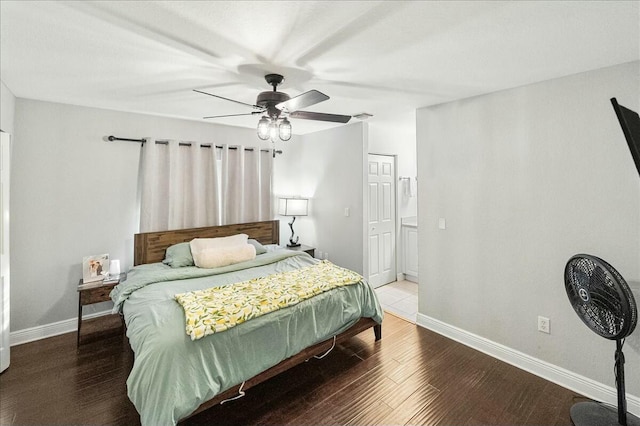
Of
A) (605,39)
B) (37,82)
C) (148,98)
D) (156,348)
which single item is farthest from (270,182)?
(605,39)

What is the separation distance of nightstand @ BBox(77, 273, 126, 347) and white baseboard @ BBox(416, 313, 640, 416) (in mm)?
3468

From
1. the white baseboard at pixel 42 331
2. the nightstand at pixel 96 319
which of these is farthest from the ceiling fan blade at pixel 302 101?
the white baseboard at pixel 42 331

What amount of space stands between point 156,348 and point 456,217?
285 centimetres

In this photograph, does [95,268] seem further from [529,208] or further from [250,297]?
[529,208]

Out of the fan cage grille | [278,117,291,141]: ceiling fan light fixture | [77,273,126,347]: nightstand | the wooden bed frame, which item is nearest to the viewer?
the fan cage grille

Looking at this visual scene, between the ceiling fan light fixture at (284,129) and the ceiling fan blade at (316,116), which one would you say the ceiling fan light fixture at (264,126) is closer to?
the ceiling fan light fixture at (284,129)

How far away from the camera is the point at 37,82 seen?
244 cm

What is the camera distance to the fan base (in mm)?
1777

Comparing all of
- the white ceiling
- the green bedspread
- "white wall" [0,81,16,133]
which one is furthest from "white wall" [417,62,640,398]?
"white wall" [0,81,16,133]

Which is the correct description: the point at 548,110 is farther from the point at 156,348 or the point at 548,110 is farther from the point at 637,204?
the point at 156,348

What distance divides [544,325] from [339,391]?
183cm

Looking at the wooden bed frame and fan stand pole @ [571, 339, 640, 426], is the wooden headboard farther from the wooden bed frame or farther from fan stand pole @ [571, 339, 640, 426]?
fan stand pole @ [571, 339, 640, 426]

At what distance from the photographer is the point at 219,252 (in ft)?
10.6

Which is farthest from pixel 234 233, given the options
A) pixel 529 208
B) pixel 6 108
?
pixel 529 208
